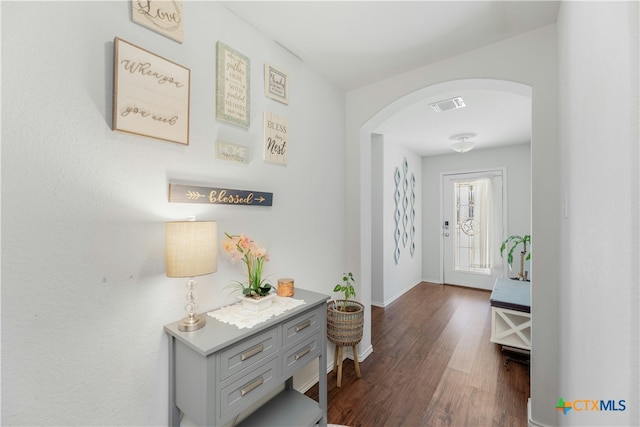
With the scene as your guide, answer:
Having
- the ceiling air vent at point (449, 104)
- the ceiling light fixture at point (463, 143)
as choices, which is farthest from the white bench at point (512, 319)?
the ceiling light fixture at point (463, 143)

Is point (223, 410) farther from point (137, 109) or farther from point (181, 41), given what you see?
point (181, 41)

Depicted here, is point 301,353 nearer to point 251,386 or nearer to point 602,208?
point 251,386

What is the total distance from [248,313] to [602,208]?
1.44 metres

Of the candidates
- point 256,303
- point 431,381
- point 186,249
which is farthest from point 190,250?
point 431,381

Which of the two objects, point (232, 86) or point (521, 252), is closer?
point (232, 86)

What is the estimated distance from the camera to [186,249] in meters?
1.13

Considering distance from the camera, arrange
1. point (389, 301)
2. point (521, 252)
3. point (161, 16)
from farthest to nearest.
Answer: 1. point (389, 301)
2. point (521, 252)
3. point (161, 16)

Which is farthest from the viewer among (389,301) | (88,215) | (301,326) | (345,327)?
(389,301)

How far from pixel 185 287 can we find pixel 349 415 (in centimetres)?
141

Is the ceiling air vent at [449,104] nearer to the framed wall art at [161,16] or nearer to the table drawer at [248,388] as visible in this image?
the framed wall art at [161,16]

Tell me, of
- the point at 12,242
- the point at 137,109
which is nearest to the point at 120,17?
the point at 137,109

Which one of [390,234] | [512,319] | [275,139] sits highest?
[275,139]

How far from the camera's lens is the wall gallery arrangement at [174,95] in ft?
3.68

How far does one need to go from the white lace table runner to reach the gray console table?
35 millimetres
